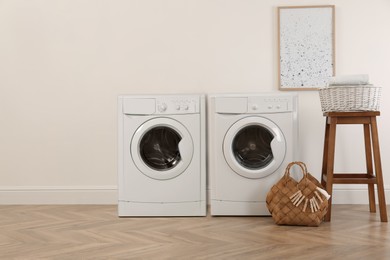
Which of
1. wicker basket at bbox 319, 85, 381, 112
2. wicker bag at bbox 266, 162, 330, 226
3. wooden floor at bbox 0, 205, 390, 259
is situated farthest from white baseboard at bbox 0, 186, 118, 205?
wicker basket at bbox 319, 85, 381, 112

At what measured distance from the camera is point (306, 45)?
4312 mm

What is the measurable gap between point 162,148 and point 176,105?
0.32 metres

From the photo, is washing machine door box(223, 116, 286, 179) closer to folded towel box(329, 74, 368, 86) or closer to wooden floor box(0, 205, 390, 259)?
wooden floor box(0, 205, 390, 259)

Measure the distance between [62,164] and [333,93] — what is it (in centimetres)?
222

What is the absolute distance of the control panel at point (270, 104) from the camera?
3734 millimetres

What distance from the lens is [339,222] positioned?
3.55m

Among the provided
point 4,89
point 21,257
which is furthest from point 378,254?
point 4,89

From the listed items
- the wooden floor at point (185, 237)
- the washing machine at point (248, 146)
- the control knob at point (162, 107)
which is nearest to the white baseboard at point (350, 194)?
the wooden floor at point (185, 237)

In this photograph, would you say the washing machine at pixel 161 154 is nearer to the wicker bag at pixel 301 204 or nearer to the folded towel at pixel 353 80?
the wicker bag at pixel 301 204

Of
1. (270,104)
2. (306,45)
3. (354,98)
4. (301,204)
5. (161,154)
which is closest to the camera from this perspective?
(301,204)

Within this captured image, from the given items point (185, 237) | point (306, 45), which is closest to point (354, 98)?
point (306, 45)

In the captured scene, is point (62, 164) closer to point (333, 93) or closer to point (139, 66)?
point (139, 66)

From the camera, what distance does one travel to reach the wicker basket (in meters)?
3.54

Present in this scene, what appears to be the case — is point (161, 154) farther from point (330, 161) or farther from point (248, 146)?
point (330, 161)
